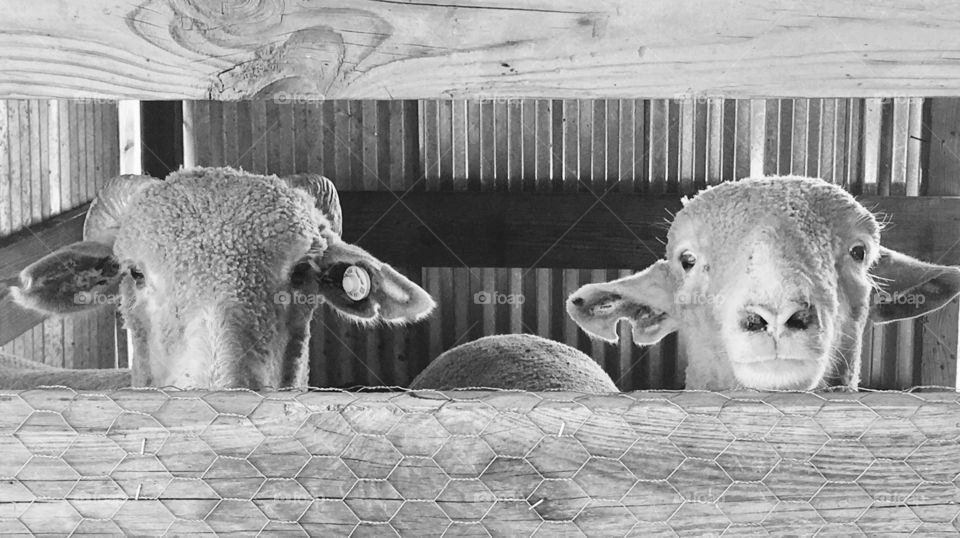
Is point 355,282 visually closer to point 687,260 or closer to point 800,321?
point 687,260

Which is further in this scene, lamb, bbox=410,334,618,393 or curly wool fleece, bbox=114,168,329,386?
lamb, bbox=410,334,618,393

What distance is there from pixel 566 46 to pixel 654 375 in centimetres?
755

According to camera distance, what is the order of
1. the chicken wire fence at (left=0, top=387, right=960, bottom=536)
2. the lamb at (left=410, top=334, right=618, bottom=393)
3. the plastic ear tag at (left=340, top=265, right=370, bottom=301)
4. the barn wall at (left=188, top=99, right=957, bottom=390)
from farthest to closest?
1. the barn wall at (left=188, top=99, right=957, bottom=390)
2. the lamb at (left=410, top=334, right=618, bottom=393)
3. the plastic ear tag at (left=340, top=265, right=370, bottom=301)
4. the chicken wire fence at (left=0, top=387, right=960, bottom=536)

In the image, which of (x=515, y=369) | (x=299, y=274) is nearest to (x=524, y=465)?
(x=299, y=274)

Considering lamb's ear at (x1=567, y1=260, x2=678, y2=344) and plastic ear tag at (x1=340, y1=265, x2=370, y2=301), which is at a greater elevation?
plastic ear tag at (x1=340, y1=265, x2=370, y2=301)

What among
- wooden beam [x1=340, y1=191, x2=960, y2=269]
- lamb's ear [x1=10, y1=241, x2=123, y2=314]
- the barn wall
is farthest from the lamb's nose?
the barn wall

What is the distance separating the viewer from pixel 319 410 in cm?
131

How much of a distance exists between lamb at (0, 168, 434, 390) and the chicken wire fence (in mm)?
1568

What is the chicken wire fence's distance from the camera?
129 centimetres

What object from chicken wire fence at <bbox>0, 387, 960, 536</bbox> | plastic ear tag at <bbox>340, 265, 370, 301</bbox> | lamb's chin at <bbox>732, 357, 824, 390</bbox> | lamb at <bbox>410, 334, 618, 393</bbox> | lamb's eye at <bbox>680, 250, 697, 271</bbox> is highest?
lamb's eye at <bbox>680, 250, 697, 271</bbox>

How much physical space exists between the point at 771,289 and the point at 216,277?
1.77 m

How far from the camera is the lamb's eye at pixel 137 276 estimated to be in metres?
3.27

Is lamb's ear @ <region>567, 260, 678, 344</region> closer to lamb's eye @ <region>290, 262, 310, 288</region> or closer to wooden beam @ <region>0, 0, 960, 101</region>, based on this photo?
lamb's eye @ <region>290, 262, 310, 288</region>

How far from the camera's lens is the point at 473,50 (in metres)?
1.89
